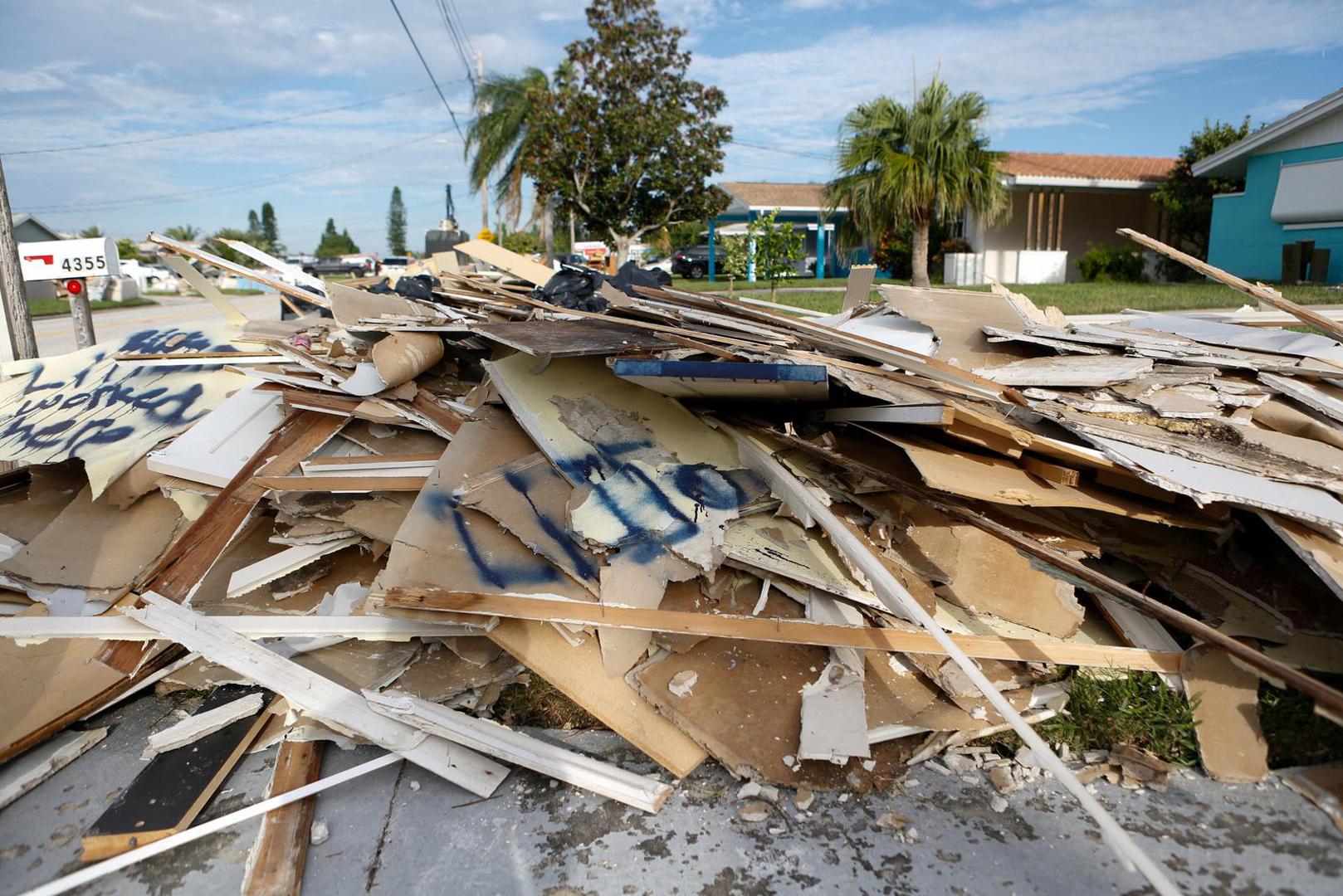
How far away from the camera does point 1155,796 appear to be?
7.89 ft

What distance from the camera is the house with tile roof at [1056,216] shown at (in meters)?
22.0

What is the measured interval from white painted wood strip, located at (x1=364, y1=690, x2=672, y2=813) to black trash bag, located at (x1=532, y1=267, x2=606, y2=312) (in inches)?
116

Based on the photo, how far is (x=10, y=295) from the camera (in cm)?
593

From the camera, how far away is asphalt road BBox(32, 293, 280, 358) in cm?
1505

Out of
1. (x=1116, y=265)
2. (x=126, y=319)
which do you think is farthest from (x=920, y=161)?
(x=126, y=319)

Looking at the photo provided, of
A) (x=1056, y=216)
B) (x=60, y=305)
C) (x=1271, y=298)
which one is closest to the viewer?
(x=1271, y=298)

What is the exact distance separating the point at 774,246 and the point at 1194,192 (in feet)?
46.0

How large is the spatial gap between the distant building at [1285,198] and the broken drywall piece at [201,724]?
2100cm

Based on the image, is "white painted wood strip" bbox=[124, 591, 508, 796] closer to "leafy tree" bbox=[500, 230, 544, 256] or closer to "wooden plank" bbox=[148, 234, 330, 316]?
"wooden plank" bbox=[148, 234, 330, 316]

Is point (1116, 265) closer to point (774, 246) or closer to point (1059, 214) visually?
point (1059, 214)

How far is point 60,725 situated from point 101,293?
118ft

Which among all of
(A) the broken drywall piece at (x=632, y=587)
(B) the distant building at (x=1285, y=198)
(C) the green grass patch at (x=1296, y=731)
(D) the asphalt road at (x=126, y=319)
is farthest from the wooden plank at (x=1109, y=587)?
(B) the distant building at (x=1285, y=198)

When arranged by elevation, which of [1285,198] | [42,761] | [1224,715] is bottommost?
[42,761]

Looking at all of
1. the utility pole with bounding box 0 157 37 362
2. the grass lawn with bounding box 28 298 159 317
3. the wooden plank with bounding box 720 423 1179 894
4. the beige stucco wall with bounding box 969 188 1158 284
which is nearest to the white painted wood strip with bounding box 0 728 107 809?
the wooden plank with bounding box 720 423 1179 894
